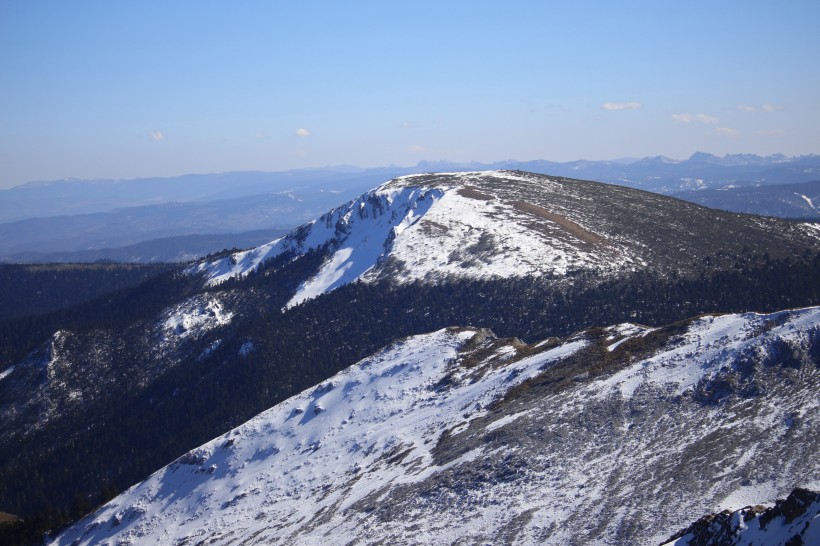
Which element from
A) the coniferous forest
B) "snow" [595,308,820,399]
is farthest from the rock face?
the coniferous forest

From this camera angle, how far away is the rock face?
23.5m

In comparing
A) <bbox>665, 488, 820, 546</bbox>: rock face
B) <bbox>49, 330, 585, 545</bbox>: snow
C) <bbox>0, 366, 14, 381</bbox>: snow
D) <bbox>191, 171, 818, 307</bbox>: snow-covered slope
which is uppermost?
<bbox>191, 171, 818, 307</bbox>: snow-covered slope

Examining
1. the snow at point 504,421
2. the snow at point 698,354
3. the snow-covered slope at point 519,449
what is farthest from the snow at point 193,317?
the snow at point 698,354

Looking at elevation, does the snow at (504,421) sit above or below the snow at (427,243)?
below

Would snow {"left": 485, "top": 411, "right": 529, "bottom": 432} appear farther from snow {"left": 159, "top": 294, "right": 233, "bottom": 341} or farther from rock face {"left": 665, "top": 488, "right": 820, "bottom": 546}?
snow {"left": 159, "top": 294, "right": 233, "bottom": 341}

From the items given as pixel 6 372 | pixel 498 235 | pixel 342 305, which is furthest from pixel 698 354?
pixel 6 372

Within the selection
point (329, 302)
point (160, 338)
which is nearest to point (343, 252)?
point (329, 302)

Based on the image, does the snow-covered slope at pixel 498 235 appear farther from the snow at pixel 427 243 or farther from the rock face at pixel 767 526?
the rock face at pixel 767 526

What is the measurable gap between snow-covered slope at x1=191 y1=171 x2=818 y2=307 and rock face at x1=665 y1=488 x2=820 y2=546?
9664cm

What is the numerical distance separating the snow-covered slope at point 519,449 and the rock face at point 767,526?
14.6 feet

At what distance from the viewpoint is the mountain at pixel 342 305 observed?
4063 inches

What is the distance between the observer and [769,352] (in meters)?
46.8

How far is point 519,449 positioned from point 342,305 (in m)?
83.8

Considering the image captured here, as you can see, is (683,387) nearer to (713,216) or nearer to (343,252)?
(343,252)
